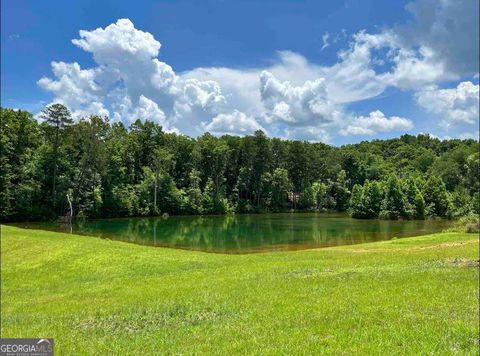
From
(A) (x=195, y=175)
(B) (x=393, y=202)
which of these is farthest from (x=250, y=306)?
(A) (x=195, y=175)

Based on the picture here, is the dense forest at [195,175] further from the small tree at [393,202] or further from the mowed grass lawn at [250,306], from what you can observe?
the mowed grass lawn at [250,306]

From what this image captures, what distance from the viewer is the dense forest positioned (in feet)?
268

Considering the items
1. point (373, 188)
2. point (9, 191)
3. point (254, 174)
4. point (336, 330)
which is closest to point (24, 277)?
point (336, 330)

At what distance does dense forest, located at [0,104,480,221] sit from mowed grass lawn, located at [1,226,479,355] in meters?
59.0

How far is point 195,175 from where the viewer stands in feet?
365

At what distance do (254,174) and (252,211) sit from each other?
1121cm

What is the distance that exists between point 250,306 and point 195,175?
324 ft

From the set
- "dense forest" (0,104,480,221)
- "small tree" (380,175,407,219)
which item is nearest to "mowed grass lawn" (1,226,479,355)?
"dense forest" (0,104,480,221)

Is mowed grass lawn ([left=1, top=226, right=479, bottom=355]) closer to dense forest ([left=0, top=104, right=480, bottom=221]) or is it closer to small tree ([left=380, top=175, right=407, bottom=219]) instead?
dense forest ([left=0, top=104, right=480, bottom=221])

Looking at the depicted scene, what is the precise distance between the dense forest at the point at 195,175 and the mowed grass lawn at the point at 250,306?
5899 cm

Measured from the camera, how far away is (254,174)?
410 feet

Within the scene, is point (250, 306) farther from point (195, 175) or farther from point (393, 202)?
point (195, 175)

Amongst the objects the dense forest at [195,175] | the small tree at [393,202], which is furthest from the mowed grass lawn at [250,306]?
the small tree at [393,202]

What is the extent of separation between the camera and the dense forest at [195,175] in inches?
3221
